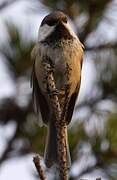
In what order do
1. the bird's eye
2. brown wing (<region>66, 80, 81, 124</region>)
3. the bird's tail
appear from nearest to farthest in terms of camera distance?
the bird's tail, brown wing (<region>66, 80, 81, 124</region>), the bird's eye

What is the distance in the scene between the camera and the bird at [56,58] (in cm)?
235

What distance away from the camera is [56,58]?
2361 mm

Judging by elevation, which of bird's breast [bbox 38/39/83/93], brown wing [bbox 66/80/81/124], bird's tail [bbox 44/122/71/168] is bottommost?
bird's tail [bbox 44/122/71/168]

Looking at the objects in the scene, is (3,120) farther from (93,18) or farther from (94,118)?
(93,18)

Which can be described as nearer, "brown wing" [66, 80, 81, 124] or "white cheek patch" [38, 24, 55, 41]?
"brown wing" [66, 80, 81, 124]

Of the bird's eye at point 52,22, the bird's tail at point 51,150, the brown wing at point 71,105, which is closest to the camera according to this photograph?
the bird's tail at point 51,150

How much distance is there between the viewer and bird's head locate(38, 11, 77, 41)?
2.36 metres

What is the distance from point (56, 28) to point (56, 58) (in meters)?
0.15

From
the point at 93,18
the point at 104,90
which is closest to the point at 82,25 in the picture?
the point at 93,18

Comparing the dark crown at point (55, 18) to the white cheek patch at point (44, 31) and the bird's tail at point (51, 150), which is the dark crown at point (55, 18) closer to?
the white cheek patch at point (44, 31)

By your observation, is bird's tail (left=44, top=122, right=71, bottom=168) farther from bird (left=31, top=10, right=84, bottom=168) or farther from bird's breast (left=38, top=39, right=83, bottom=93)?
bird's breast (left=38, top=39, right=83, bottom=93)

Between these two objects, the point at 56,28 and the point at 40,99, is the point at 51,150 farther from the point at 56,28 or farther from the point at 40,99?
the point at 56,28

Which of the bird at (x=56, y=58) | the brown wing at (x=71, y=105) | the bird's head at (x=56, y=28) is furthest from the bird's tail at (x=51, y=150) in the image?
the bird's head at (x=56, y=28)

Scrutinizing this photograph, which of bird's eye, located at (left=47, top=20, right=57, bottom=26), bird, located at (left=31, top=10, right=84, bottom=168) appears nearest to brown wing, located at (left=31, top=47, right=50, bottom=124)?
bird, located at (left=31, top=10, right=84, bottom=168)
